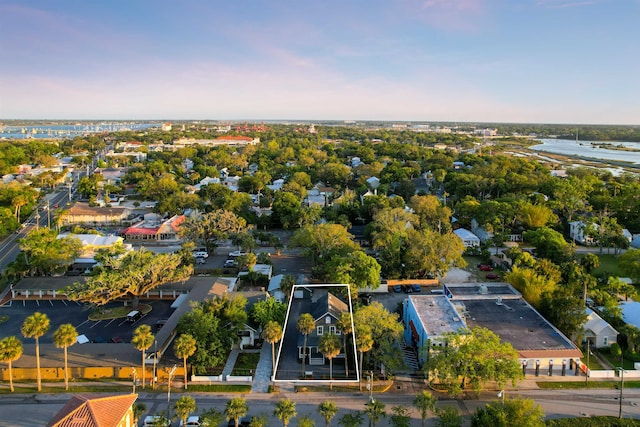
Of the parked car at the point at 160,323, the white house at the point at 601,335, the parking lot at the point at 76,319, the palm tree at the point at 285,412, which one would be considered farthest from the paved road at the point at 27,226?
the white house at the point at 601,335

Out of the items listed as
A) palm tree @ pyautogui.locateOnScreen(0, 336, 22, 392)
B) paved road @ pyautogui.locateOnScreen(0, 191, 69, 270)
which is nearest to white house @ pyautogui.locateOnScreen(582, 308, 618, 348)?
palm tree @ pyautogui.locateOnScreen(0, 336, 22, 392)

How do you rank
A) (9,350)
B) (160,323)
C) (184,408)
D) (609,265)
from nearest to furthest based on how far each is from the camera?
1. (184,408)
2. (9,350)
3. (160,323)
4. (609,265)

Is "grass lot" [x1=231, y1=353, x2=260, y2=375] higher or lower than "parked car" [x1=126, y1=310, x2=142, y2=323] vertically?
lower

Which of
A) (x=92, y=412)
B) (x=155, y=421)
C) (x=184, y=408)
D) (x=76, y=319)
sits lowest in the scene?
(x=76, y=319)

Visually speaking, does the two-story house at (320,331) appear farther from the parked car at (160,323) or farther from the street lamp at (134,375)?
the parked car at (160,323)

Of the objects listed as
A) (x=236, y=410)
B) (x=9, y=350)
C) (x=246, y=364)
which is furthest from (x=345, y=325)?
(x=9, y=350)

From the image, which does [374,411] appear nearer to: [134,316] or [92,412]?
[92,412]

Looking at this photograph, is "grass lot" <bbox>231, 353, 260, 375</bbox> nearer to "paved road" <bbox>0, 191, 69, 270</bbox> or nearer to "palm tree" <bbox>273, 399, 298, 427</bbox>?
"palm tree" <bbox>273, 399, 298, 427</bbox>
